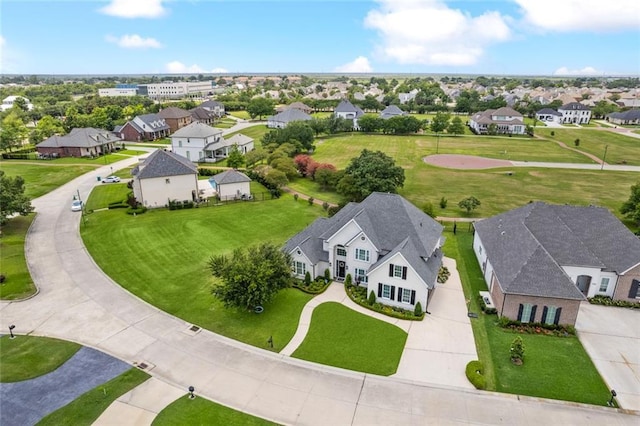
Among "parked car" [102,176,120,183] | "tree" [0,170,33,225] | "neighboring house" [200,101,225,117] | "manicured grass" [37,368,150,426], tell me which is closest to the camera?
"manicured grass" [37,368,150,426]

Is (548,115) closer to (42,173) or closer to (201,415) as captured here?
(42,173)

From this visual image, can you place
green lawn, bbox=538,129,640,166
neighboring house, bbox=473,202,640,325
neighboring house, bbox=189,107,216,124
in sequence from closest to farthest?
neighboring house, bbox=473,202,640,325
green lawn, bbox=538,129,640,166
neighboring house, bbox=189,107,216,124

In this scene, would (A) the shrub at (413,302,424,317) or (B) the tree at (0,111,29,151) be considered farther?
(B) the tree at (0,111,29,151)

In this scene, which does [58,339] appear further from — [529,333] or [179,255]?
[529,333]

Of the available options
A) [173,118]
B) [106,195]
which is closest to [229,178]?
[106,195]

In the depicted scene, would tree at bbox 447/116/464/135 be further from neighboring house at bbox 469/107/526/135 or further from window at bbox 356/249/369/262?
window at bbox 356/249/369/262

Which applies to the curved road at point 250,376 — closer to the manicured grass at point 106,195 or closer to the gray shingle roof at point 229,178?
the manicured grass at point 106,195

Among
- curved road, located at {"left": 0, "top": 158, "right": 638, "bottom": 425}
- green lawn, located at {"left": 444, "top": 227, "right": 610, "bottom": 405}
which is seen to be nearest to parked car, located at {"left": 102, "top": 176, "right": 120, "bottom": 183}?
curved road, located at {"left": 0, "top": 158, "right": 638, "bottom": 425}

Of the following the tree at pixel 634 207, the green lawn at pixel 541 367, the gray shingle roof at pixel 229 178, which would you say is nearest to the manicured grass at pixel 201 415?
the green lawn at pixel 541 367
